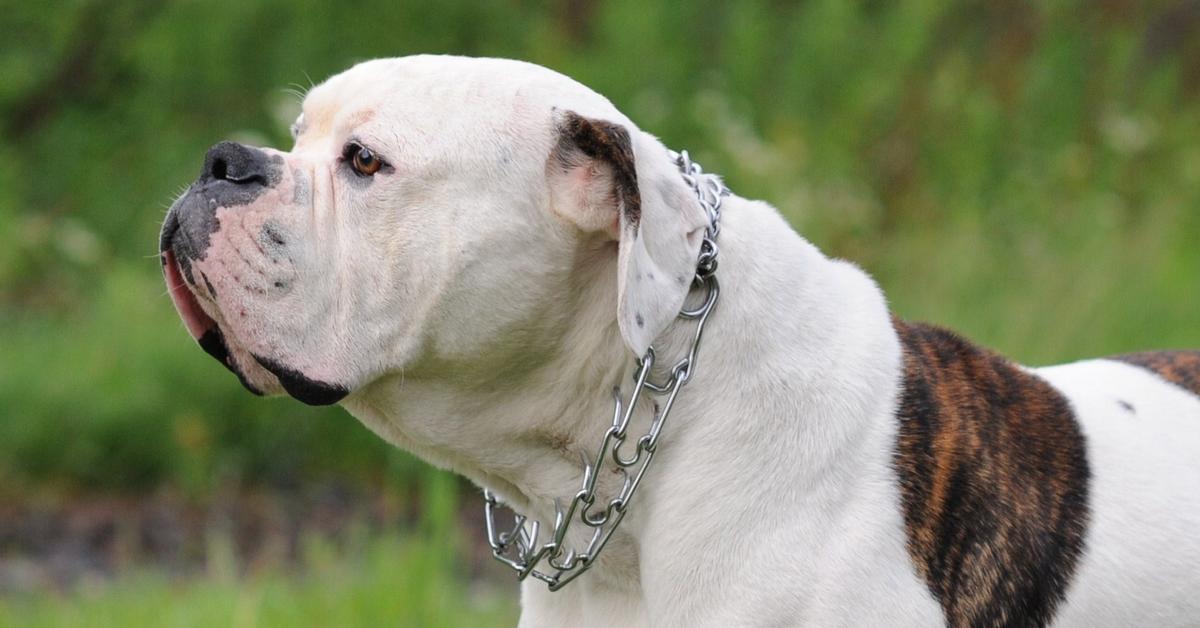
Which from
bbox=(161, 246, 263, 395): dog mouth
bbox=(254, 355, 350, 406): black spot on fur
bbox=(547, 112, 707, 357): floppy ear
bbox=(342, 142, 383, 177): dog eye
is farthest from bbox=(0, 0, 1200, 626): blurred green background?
bbox=(547, 112, 707, 357): floppy ear

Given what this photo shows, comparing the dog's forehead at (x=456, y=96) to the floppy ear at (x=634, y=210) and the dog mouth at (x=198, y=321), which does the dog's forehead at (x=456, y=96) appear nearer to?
the floppy ear at (x=634, y=210)

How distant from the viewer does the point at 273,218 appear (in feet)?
8.71

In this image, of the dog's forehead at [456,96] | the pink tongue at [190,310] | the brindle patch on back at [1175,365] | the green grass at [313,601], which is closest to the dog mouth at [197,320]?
the pink tongue at [190,310]

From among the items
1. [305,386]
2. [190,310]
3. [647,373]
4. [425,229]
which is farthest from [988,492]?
[190,310]

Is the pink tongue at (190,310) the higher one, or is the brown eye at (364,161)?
the brown eye at (364,161)

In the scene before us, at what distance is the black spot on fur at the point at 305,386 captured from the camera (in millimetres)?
2631

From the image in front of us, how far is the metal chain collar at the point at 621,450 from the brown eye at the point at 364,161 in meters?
0.56

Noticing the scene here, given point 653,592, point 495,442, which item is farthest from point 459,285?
point 653,592

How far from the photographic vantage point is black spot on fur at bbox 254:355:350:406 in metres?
2.63

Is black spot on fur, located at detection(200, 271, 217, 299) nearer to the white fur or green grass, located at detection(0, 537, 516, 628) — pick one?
the white fur

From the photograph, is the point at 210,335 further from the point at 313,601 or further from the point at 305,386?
the point at 313,601

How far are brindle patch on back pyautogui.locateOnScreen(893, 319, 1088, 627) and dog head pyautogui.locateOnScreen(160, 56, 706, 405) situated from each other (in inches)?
20.6

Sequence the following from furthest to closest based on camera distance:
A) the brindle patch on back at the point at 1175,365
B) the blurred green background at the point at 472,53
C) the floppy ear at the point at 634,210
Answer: the blurred green background at the point at 472,53 < the brindle patch on back at the point at 1175,365 < the floppy ear at the point at 634,210

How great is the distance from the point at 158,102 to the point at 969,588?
6.71m
